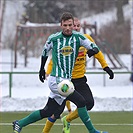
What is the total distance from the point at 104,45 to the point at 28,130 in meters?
14.4

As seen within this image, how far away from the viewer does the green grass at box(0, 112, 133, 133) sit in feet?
36.1

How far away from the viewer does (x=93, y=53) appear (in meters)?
8.75

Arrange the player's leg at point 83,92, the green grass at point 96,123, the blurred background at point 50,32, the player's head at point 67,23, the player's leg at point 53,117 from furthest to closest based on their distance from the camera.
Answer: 1. the blurred background at point 50,32
2. the green grass at point 96,123
3. the player's leg at point 83,92
4. the player's leg at point 53,117
5. the player's head at point 67,23

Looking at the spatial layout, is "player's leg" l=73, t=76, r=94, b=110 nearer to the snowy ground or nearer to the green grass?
the green grass

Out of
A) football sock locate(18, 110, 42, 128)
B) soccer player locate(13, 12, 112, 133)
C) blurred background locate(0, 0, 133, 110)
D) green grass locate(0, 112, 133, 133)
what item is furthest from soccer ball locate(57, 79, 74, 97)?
blurred background locate(0, 0, 133, 110)

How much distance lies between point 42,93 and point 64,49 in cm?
1047

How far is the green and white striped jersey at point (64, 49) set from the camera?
8.65 meters

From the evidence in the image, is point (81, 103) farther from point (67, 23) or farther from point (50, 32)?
point (50, 32)

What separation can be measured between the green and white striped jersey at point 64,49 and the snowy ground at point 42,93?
22.7 feet

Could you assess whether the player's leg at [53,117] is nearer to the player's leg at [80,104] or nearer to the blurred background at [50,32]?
the player's leg at [80,104]

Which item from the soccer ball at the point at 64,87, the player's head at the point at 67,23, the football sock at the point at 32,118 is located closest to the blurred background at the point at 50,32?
the football sock at the point at 32,118

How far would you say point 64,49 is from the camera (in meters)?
8.64

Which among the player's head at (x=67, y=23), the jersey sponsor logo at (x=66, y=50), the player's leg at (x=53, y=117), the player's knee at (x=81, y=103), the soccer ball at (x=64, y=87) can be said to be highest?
the player's head at (x=67, y=23)

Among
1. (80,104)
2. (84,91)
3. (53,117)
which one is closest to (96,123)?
(84,91)
